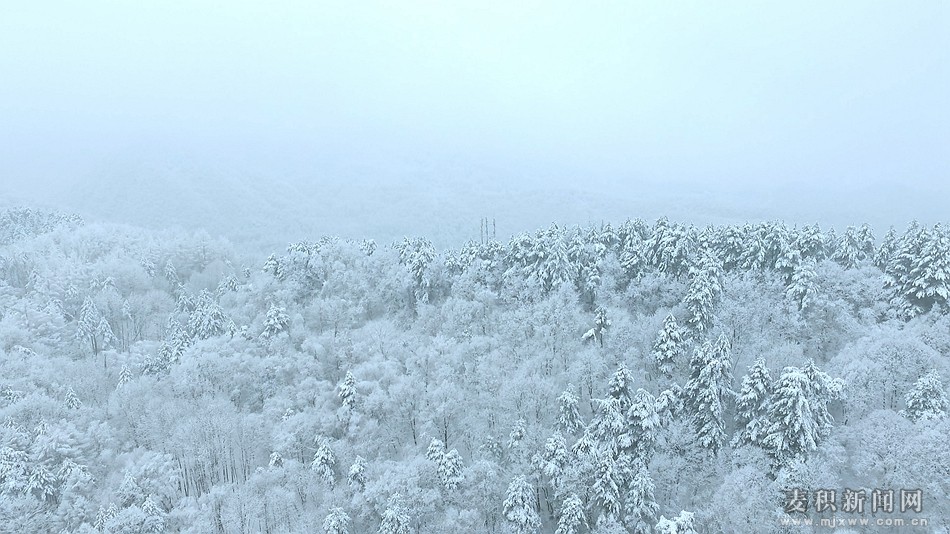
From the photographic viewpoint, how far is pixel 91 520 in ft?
151

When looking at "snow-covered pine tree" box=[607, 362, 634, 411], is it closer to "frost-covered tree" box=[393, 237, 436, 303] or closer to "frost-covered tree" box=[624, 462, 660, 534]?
"frost-covered tree" box=[624, 462, 660, 534]

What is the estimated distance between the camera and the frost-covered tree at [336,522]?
Answer: 40.9 m

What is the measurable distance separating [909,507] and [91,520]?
59489mm

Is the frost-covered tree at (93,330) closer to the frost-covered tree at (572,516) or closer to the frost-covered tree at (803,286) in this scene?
the frost-covered tree at (572,516)

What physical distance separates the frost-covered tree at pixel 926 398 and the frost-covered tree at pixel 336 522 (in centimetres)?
4025

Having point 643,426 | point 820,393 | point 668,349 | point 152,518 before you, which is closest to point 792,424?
point 820,393

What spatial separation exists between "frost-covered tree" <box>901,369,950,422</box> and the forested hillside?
0.55ft

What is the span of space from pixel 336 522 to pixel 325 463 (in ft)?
26.9

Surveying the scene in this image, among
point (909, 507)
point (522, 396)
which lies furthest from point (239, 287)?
point (909, 507)

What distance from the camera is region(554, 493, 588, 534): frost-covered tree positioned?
39250 millimetres

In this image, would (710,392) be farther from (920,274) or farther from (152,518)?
(152,518)

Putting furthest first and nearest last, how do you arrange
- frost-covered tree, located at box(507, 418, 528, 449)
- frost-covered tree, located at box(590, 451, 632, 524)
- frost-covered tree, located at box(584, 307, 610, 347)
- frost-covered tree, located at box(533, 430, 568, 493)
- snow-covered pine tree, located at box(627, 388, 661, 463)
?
frost-covered tree, located at box(584, 307, 610, 347) < frost-covered tree, located at box(507, 418, 528, 449) < snow-covered pine tree, located at box(627, 388, 661, 463) < frost-covered tree, located at box(533, 430, 568, 493) < frost-covered tree, located at box(590, 451, 632, 524)

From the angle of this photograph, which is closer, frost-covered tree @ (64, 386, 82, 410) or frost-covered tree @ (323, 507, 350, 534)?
frost-covered tree @ (323, 507, 350, 534)

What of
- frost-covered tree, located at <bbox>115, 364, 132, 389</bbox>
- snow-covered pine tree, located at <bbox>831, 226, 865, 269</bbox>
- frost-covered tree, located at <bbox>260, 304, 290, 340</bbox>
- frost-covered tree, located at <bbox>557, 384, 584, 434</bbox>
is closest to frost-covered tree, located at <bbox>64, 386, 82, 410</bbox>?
frost-covered tree, located at <bbox>115, 364, 132, 389</bbox>
